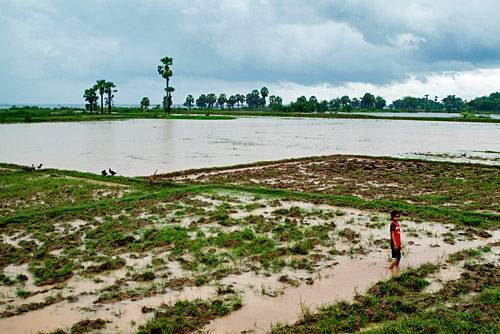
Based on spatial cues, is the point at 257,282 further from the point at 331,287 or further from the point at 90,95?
the point at 90,95

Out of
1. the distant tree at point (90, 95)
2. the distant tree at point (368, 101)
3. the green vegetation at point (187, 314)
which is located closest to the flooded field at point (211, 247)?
the green vegetation at point (187, 314)

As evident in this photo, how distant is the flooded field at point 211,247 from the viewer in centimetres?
506

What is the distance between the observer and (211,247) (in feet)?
24.0

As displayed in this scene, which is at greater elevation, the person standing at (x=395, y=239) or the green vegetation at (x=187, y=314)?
the person standing at (x=395, y=239)

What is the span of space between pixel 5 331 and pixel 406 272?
17.4ft

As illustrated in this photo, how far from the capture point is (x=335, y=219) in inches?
364

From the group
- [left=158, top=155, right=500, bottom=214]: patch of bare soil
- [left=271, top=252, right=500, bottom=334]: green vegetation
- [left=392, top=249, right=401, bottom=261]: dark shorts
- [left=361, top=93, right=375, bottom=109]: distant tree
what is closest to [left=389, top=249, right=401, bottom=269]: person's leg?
[left=392, top=249, right=401, bottom=261]: dark shorts

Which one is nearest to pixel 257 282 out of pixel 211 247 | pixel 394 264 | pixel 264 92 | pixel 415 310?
pixel 211 247

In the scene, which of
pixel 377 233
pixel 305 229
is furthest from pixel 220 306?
pixel 377 233

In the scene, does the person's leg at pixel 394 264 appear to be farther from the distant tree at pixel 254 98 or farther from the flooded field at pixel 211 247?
the distant tree at pixel 254 98

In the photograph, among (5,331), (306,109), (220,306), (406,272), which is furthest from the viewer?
(306,109)

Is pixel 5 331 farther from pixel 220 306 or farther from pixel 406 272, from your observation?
pixel 406 272

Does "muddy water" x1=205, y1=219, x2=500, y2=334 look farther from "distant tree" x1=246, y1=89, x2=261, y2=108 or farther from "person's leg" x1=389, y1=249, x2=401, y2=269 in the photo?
"distant tree" x1=246, y1=89, x2=261, y2=108

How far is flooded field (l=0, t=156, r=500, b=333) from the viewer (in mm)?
5062
